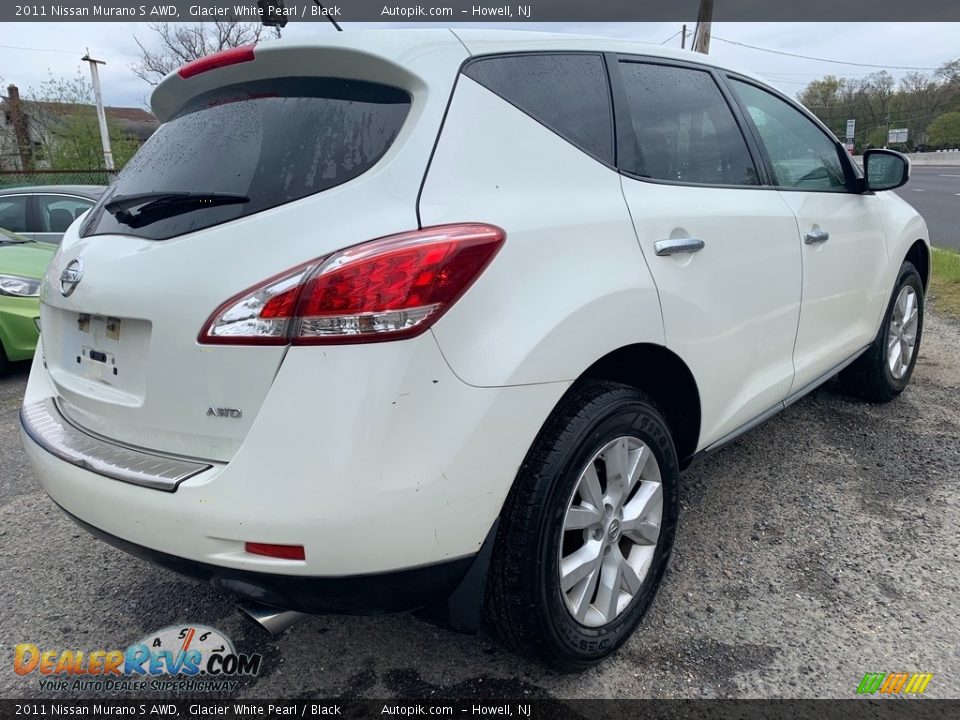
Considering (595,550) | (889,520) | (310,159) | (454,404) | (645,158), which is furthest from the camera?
(889,520)

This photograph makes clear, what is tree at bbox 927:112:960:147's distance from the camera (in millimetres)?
59188

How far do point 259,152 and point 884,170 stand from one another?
311cm

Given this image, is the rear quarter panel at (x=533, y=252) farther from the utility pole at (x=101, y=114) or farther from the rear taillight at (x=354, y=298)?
the utility pole at (x=101, y=114)

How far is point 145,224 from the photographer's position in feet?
6.02

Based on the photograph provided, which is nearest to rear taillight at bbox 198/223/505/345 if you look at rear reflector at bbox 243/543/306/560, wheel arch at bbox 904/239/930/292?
rear reflector at bbox 243/543/306/560

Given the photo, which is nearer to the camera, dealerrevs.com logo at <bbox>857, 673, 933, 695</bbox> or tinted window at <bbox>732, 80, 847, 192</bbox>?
dealerrevs.com logo at <bbox>857, 673, 933, 695</bbox>

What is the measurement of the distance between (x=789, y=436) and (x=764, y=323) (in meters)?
1.39

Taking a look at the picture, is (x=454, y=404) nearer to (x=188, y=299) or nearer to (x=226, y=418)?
(x=226, y=418)

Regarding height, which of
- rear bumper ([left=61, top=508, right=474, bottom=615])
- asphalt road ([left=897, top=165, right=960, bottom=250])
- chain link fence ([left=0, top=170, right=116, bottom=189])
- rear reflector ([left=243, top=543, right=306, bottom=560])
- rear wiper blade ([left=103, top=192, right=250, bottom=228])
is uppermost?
rear wiper blade ([left=103, top=192, right=250, bottom=228])

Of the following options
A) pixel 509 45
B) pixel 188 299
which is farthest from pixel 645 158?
pixel 188 299

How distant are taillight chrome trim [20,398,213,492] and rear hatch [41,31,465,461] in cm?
3

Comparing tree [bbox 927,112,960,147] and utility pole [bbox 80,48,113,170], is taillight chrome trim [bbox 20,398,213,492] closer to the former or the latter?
utility pole [bbox 80,48,113,170]

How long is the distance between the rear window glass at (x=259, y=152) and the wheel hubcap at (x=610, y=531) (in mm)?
1019

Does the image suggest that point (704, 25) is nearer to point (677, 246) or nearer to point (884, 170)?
point (884, 170)
